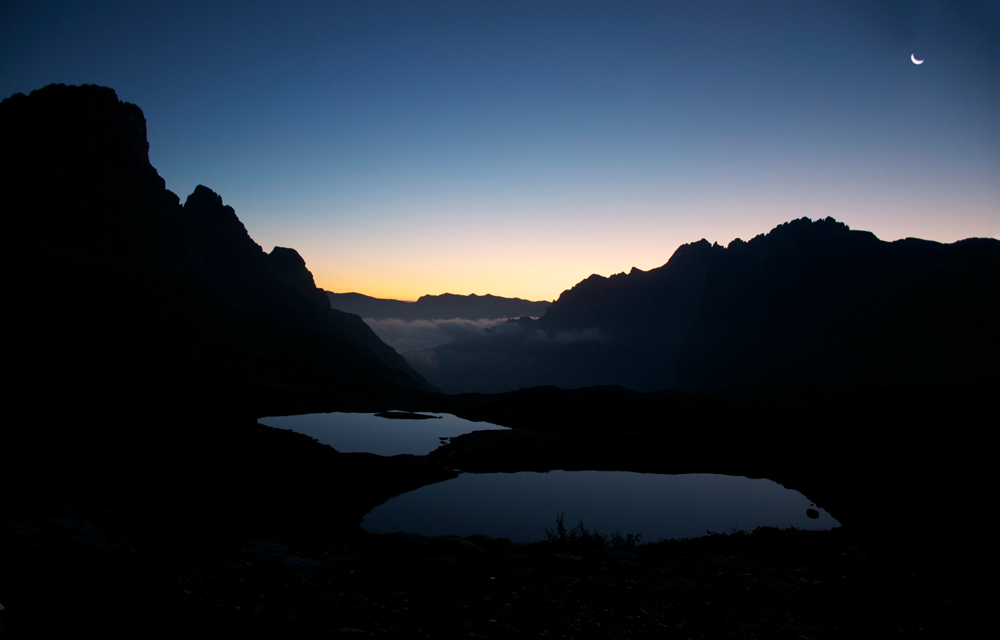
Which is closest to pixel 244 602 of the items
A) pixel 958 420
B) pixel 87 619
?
pixel 87 619

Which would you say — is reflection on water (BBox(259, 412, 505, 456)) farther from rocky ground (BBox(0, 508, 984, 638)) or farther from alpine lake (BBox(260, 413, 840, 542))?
rocky ground (BBox(0, 508, 984, 638))

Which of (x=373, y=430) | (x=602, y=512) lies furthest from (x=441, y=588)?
(x=373, y=430)

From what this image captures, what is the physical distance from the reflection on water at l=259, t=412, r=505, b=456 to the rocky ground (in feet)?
160

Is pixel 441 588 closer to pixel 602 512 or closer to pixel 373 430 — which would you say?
pixel 602 512

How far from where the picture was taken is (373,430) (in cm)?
9156

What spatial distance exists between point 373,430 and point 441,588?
7937 cm

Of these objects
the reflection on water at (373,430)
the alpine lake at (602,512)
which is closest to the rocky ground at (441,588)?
the alpine lake at (602,512)

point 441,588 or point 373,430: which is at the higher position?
point 441,588

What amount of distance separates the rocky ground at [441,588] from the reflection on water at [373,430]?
160 ft

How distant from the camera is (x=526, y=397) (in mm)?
162125

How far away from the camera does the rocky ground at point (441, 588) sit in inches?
482

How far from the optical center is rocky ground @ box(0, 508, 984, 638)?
12.2 meters

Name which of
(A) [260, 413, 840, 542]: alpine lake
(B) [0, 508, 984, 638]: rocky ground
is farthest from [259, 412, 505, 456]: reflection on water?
(B) [0, 508, 984, 638]: rocky ground

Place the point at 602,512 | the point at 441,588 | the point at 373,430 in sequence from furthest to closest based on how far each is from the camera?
the point at 373,430
the point at 602,512
the point at 441,588
